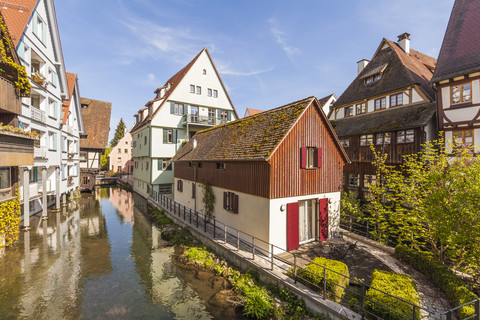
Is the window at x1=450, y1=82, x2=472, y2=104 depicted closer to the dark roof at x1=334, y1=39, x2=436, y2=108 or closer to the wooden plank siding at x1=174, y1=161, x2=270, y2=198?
the dark roof at x1=334, y1=39, x2=436, y2=108

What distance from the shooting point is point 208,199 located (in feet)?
51.2

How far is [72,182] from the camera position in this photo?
26672mm

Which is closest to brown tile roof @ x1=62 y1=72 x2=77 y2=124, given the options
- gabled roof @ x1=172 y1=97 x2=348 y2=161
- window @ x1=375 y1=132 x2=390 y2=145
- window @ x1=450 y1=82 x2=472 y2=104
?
gabled roof @ x1=172 y1=97 x2=348 y2=161

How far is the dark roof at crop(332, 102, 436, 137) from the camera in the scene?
17391 millimetres

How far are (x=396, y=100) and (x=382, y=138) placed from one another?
378cm

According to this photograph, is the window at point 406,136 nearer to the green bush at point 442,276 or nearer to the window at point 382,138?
the window at point 382,138

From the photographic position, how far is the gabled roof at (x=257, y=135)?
1123 centimetres

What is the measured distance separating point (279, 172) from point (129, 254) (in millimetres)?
10137

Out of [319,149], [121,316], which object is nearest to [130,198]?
[121,316]

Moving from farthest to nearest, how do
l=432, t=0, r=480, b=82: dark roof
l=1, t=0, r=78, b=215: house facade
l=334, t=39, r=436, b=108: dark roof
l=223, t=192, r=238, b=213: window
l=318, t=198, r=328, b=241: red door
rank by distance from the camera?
l=334, t=39, r=436, b=108: dark roof
l=432, t=0, r=480, b=82: dark roof
l=1, t=0, r=78, b=215: house facade
l=223, t=192, r=238, b=213: window
l=318, t=198, r=328, b=241: red door

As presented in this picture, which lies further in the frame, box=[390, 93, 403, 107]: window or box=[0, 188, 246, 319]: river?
box=[390, 93, 403, 107]: window

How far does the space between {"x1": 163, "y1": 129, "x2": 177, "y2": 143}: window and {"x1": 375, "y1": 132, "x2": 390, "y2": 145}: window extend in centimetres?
2129

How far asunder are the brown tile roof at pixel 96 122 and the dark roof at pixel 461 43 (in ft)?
154

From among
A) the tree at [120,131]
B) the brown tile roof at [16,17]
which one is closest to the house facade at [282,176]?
the brown tile roof at [16,17]
